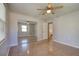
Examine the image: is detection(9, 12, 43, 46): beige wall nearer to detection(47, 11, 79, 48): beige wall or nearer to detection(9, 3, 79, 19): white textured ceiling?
detection(9, 3, 79, 19): white textured ceiling

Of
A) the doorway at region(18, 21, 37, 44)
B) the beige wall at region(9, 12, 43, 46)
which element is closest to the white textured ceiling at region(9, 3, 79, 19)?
the beige wall at region(9, 12, 43, 46)

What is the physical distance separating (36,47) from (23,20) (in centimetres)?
71

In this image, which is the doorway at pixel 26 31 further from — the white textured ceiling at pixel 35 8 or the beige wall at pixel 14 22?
the white textured ceiling at pixel 35 8

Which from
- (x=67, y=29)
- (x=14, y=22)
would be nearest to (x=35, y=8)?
(x=14, y=22)

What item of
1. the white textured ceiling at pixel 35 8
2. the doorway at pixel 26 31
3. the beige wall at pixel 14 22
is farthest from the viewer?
the doorway at pixel 26 31

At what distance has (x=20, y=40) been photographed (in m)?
1.78

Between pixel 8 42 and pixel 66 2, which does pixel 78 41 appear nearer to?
pixel 66 2

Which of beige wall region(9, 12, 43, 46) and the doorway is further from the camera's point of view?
the doorway

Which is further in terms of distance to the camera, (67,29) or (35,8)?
(67,29)

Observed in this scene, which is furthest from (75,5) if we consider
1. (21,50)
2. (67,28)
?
(21,50)

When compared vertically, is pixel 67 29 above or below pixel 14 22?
below

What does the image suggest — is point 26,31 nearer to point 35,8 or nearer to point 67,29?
point 35,8

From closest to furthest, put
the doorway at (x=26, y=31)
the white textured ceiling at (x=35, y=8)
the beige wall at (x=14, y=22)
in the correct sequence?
the white textured ceiling at (x=35, y=8), the beige wall at (x=14, y=22), the doorway at (x=26, y=31)

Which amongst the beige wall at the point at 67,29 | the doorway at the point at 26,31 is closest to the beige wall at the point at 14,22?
the doorway at the point at 26,31
